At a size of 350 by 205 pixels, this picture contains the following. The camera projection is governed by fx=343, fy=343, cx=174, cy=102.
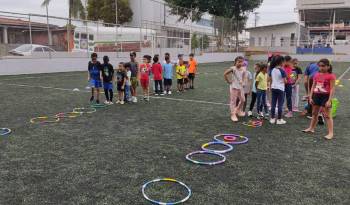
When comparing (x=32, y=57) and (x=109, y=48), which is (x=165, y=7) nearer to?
(x=109, y=48)

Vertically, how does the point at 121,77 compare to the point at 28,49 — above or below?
below

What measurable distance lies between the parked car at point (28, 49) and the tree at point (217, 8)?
741 inches

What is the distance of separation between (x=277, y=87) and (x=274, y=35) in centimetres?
5195

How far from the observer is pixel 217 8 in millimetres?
43031

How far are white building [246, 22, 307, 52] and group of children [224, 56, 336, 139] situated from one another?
43385 millimetres

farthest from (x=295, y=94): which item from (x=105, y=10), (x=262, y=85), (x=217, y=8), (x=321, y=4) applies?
(x=321, y=4)

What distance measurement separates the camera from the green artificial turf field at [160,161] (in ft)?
15.0

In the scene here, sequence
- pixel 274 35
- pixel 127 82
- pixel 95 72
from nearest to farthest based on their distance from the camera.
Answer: pixel 95 72 < pixel 127 82 < pixel 274 35

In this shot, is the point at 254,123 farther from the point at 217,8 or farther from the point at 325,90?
the point at 217,8

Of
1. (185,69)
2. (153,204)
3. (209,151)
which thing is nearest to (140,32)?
(185,69)

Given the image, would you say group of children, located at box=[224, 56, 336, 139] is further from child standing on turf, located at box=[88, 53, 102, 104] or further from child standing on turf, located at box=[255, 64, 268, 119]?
child standing on turf, located at box=[88, 53, 102, 104]

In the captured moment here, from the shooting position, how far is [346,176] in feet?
17.3

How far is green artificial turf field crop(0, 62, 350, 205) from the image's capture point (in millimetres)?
4574

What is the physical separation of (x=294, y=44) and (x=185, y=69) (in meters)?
40.5
